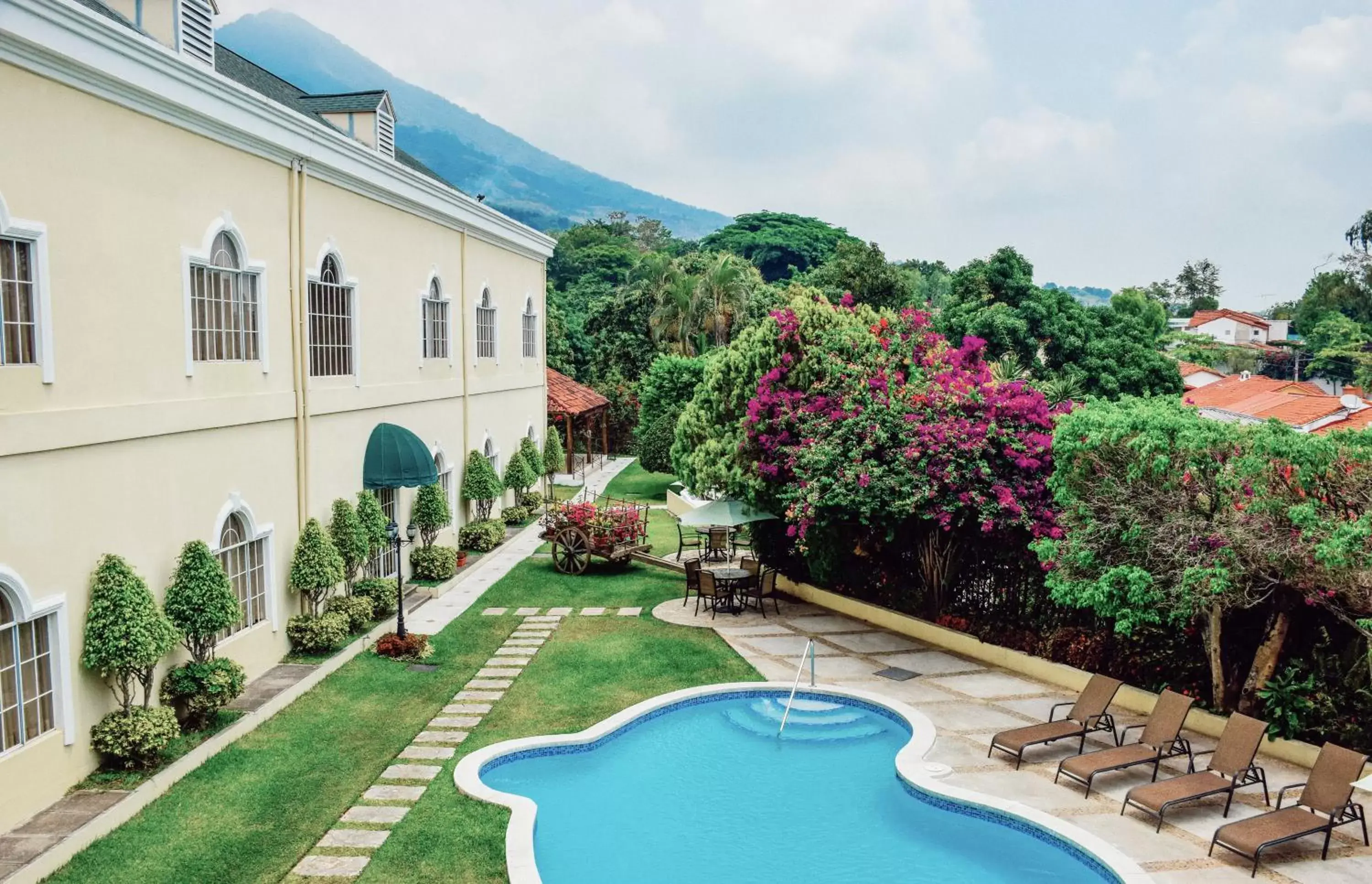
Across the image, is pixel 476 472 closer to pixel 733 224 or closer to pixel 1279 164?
pixel 1279 164

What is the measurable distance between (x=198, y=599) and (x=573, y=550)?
1108 cm

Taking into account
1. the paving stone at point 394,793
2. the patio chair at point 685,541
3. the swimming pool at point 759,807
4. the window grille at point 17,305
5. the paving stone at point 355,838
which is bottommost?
the swimming pool at point 759,807

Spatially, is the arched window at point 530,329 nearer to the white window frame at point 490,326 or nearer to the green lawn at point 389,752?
the white window frame at point 490,326

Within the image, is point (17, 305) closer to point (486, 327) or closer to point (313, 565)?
point (313, 565)

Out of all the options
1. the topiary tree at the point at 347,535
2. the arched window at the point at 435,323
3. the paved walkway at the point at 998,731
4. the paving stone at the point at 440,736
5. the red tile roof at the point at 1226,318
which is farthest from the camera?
the red tile roof at the point at 1226,318

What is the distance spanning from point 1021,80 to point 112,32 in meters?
55.3

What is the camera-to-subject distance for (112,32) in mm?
10656

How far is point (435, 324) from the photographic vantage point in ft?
76.1

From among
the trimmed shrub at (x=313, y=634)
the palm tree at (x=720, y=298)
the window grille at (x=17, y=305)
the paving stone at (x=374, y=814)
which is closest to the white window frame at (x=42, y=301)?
the window grille at (x=17, y=305)

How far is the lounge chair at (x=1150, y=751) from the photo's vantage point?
11.4 metres

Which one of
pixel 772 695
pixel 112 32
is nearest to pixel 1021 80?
pixel 772 695

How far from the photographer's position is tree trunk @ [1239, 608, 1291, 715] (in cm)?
1216

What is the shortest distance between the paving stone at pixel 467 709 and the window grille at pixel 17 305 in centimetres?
679

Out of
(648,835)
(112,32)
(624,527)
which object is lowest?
(648,835)
